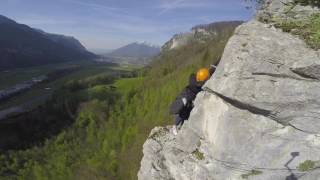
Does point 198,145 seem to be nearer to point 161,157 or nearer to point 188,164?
point 188,164

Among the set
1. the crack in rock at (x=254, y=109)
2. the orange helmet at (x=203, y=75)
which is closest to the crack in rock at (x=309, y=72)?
the crack in rock at (x=254, y=109)

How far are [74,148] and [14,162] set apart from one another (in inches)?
718

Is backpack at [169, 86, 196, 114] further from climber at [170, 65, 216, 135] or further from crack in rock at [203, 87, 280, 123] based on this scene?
crack in rock at [203, 87, 280, 123]

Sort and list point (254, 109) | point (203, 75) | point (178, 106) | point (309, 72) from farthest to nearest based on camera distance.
A: point (178, 106) → point (203, 75) → point (254, 109) → point (309, 72)

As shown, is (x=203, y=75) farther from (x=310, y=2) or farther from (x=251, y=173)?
(x=251, y=173)

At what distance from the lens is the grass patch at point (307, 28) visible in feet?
43.5

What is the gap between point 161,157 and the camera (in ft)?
65.2

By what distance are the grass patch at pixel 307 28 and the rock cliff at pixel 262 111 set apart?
10.5 inches

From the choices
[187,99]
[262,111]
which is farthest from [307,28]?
[187,99]

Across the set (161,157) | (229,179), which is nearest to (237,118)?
(229,179)

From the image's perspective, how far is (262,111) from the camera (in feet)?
43.9

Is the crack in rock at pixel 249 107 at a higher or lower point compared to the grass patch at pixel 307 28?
lower

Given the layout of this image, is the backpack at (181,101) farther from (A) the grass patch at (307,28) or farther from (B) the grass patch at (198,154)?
(A) the grass patch at (307,28)

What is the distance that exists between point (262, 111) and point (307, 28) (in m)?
3.26
